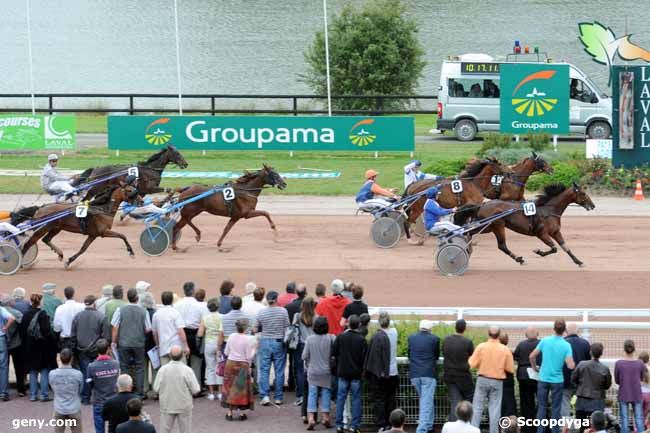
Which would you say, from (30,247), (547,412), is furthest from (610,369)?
(30,247)

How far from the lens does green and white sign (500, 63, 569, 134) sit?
2934cm

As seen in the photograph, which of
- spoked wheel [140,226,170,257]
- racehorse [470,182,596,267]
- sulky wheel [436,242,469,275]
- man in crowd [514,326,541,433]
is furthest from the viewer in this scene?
spoked wheel [140,226,170,257]

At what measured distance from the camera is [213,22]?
256ft

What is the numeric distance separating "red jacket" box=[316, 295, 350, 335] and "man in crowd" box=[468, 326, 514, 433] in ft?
5.80

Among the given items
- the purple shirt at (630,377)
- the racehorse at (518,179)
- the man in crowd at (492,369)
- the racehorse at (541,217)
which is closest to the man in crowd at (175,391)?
the man in crowd at (492,369)

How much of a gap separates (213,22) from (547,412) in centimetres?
7011

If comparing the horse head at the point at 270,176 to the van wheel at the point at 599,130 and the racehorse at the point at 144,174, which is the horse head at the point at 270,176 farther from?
the van wheel at the point at 599,130

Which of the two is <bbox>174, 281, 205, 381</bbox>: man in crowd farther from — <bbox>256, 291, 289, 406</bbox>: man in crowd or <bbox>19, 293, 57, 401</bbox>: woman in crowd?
<bbox>19, 293, 57, 401</bbox>: woman in crowd

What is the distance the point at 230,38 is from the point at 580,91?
43640 millimetres

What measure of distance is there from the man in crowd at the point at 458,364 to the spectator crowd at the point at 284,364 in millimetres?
11

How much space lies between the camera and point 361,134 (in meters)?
29.3

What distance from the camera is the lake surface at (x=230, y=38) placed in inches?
2493

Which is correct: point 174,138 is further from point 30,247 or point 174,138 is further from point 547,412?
point 547,412

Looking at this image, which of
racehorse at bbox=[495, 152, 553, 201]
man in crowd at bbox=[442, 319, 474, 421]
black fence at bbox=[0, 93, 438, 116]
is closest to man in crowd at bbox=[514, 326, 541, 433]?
man in crowd at bbox=[442, 319, 474, 421]
